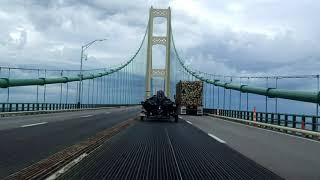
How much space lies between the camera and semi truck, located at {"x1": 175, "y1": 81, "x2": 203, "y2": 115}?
189ft

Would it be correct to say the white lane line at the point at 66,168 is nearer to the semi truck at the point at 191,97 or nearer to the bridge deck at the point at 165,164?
the bridge deck at the point at 165,164

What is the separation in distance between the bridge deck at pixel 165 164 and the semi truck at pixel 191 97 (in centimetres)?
4019

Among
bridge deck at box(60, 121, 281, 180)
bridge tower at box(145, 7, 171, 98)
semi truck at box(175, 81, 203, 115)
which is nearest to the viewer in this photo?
bridge deck at box(60, 121, 281, 180)

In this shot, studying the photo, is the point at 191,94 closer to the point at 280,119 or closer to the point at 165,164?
the point at 280,119

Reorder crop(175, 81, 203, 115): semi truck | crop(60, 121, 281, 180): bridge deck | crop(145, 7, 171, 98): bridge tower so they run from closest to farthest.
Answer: crop(60, 121, 281, 180): bridge deck, crop(175, 81, 203, 115): semi truck, crop(145, 7, 171, 98): bridge tower

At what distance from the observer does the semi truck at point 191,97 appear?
57469 millimetres

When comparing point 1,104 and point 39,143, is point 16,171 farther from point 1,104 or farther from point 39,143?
point 1,104

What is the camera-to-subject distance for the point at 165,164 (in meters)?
12.1

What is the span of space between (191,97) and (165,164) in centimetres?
4563

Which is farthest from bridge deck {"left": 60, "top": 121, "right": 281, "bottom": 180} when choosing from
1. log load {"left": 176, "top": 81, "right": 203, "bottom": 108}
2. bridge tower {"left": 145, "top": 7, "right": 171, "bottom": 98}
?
bridge tower {"left": 145, "top": 7, "right": 171, "bottom": 98}

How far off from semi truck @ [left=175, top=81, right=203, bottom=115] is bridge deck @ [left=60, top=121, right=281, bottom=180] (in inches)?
1582

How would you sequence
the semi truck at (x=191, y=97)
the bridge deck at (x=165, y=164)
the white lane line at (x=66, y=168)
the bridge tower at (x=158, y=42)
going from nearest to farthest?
the white lane line at (x=66, y=168)
the bridge deck at (x=165, y=164)
the semi truck at (x=191, y=97)
the bridge tower at (x=158, y=42)

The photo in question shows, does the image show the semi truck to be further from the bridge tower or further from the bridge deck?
the bridge deck

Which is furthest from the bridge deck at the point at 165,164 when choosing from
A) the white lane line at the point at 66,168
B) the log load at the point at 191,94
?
the log load at the point at 191,94
